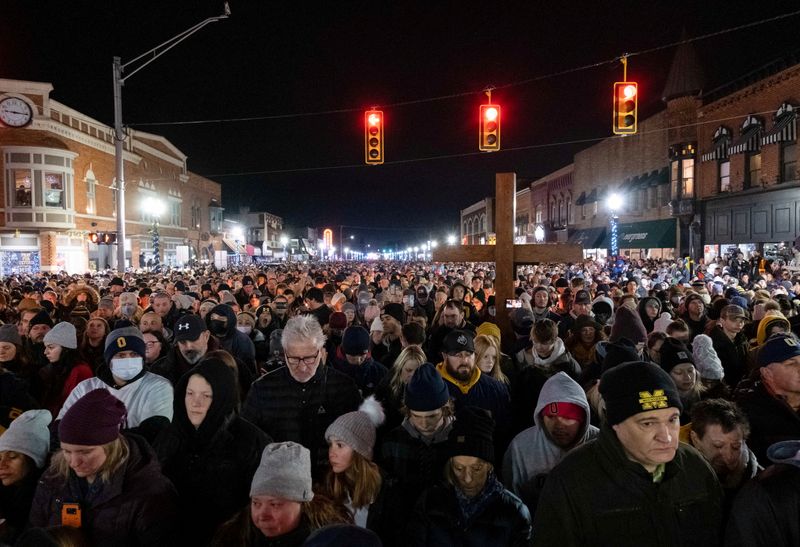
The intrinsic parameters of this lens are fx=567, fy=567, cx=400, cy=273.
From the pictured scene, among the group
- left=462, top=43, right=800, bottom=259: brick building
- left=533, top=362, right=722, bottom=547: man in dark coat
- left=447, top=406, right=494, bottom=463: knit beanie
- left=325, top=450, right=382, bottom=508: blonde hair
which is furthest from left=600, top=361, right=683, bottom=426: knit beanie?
left=462, top=43, right=800, bottom=259: brick building

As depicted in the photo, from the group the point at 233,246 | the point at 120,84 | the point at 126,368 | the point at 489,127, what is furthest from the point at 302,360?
the point at 233,246

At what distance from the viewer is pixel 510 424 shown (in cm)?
486

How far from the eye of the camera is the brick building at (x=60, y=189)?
3316cm

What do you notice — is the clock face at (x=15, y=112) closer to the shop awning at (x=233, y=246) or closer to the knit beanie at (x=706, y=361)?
the knit beanie at (x=706, y=361)

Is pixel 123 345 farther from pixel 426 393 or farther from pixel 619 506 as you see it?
pixel 619 506

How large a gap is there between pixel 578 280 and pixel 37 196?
112 ft

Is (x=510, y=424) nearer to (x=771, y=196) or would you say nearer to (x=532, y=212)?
(x=771, y=196)

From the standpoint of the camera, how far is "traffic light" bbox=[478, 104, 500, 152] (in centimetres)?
1371

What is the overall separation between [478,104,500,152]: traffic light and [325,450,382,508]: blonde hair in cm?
1134

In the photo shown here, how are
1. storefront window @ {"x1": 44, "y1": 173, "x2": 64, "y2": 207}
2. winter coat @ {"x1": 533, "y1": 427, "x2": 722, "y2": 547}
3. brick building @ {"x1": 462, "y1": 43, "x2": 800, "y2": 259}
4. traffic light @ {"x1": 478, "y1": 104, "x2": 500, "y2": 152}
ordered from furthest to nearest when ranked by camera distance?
storefront window @ {"x1": 44, "y1": 173, "x2": 64, "y2": 207}, brick building @ {"x1": 462, "y1": 43, "x2": 800, "y2": 259}, traffic light @ {"x1": 478, "y1": 104, "x2": 500, "y2": 152}, winter coat @ {"x1": 533, "y1": 427, "x2": 722, "y2": 547}

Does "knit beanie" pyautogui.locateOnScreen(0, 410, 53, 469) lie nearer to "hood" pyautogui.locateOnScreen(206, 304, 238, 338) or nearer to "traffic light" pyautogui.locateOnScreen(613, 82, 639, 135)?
"hood" pyautogui.locateOnScreen(206, 304, 238, 338)

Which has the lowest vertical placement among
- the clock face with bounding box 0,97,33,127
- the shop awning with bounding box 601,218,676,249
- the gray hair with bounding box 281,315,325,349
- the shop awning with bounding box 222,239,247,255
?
the gray hair with bounding box 281,315,325,349

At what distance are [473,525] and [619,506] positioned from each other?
2.91 feet

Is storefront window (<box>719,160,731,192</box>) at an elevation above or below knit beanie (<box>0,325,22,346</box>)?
above
